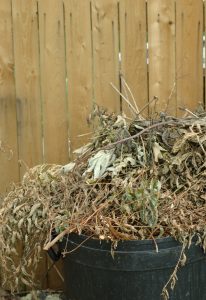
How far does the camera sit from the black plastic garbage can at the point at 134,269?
7.43 feet

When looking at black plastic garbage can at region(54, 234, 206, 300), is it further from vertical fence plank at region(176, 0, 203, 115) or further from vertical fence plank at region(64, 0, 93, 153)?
vertical fence plank at region(176, 0, 203, 115)

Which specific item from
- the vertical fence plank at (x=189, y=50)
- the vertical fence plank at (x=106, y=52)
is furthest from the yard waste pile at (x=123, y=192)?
the vertical fence plank at (x=189, y=50)

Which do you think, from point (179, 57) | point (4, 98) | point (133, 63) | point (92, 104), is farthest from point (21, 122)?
point (179, 57)

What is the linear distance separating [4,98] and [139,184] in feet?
4.05

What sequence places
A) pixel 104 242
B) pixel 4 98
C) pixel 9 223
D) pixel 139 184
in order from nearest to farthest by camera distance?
pixel 104 242 → pixel 139 184 → pixel 9 223 → pixel 4 98

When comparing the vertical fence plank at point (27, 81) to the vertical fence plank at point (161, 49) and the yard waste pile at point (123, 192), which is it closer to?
the yard waste pile at point (123, 192)

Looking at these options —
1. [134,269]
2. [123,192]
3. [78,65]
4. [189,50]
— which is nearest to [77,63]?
[78,65]

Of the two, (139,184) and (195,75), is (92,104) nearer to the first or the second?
(195,75)

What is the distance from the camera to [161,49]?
3320 millimetres

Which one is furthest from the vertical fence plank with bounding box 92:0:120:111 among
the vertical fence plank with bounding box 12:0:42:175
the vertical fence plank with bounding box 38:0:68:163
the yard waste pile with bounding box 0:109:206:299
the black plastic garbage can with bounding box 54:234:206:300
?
the black plastic garbage can with bounding box 54:234:206:300

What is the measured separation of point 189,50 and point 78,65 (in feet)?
2.33

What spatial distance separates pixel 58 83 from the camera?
130 inches

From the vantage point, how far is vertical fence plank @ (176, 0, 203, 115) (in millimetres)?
3320

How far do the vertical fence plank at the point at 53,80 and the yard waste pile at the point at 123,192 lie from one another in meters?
0.49
